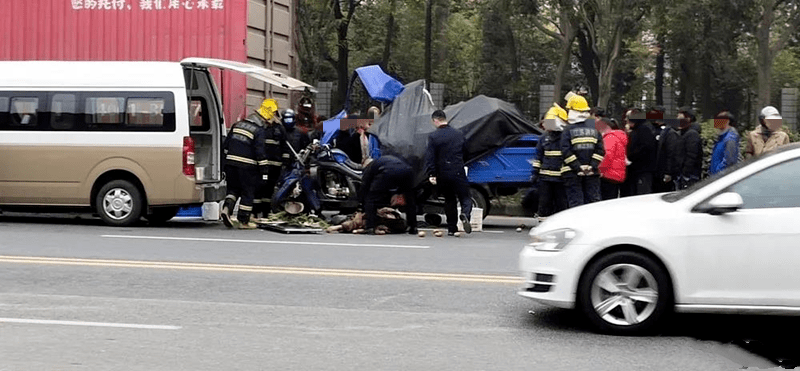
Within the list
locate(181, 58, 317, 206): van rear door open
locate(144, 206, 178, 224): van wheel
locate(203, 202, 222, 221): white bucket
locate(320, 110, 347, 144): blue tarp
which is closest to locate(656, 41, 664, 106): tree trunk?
locate(320, 110, 347, 144): blue tarp

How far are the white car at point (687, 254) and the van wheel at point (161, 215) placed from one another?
8720mm

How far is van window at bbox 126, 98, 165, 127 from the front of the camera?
14742 mm

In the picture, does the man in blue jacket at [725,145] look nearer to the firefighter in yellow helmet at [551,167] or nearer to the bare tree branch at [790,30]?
the firefighter in yellow helmet at [551,167]

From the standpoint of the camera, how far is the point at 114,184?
49.4 feet

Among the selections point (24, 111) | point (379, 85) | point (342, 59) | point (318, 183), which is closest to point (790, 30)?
point (342, 59)

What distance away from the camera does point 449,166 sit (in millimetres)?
14531

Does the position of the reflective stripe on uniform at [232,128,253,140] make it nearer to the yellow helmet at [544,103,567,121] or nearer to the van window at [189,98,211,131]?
the van window at [189,98,211,131]

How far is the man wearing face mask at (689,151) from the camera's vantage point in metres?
16.1

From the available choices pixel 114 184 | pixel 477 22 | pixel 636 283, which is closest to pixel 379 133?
pixel 114 184

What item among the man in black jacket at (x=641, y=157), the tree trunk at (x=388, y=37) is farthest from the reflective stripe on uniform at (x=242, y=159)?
the tree trunk at (x=388, y=37)

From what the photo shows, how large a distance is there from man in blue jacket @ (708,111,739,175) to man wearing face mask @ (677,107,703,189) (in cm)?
42

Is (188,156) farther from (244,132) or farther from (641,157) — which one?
(641,157)

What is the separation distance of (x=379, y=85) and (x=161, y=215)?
3725 mm

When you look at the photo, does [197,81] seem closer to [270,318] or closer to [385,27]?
[270,318]
